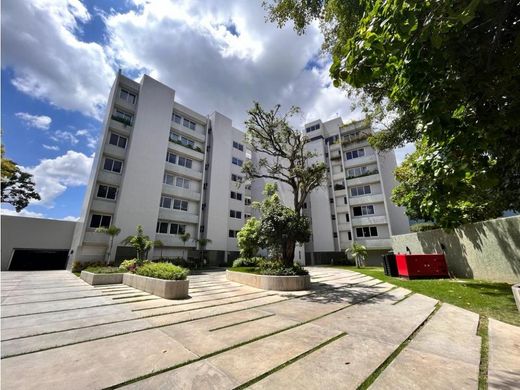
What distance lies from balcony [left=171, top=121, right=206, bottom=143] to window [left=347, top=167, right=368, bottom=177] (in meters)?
21.7

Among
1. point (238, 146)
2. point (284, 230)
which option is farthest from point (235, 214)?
point (284, 230)

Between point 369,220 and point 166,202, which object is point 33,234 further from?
point 369,220

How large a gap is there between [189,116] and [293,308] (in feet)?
97.1

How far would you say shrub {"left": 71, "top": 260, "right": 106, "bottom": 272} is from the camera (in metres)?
19.5

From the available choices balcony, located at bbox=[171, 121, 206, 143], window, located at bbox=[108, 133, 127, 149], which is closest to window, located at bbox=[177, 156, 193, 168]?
balcony, located at bbox=[171, 121, 206, 143]

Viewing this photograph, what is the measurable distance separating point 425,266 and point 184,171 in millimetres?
25672

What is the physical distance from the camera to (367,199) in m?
31.0

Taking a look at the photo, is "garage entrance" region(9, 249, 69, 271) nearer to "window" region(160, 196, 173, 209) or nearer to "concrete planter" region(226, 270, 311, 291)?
"window" region(160, 196, 173, 209)

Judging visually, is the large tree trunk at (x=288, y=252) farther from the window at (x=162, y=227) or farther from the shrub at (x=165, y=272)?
the window at (x=162, y=227)

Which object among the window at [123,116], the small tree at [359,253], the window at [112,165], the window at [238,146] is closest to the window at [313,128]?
the window at [238,146]

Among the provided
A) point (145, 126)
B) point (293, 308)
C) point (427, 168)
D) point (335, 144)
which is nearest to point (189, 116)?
point (145, 126)

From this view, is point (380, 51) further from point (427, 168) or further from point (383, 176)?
point (383, 176)

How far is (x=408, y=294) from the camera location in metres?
8.84

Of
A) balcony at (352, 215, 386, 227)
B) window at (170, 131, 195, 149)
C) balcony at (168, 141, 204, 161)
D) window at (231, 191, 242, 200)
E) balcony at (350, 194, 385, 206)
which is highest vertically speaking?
window at (170, 131, 195, 149)
